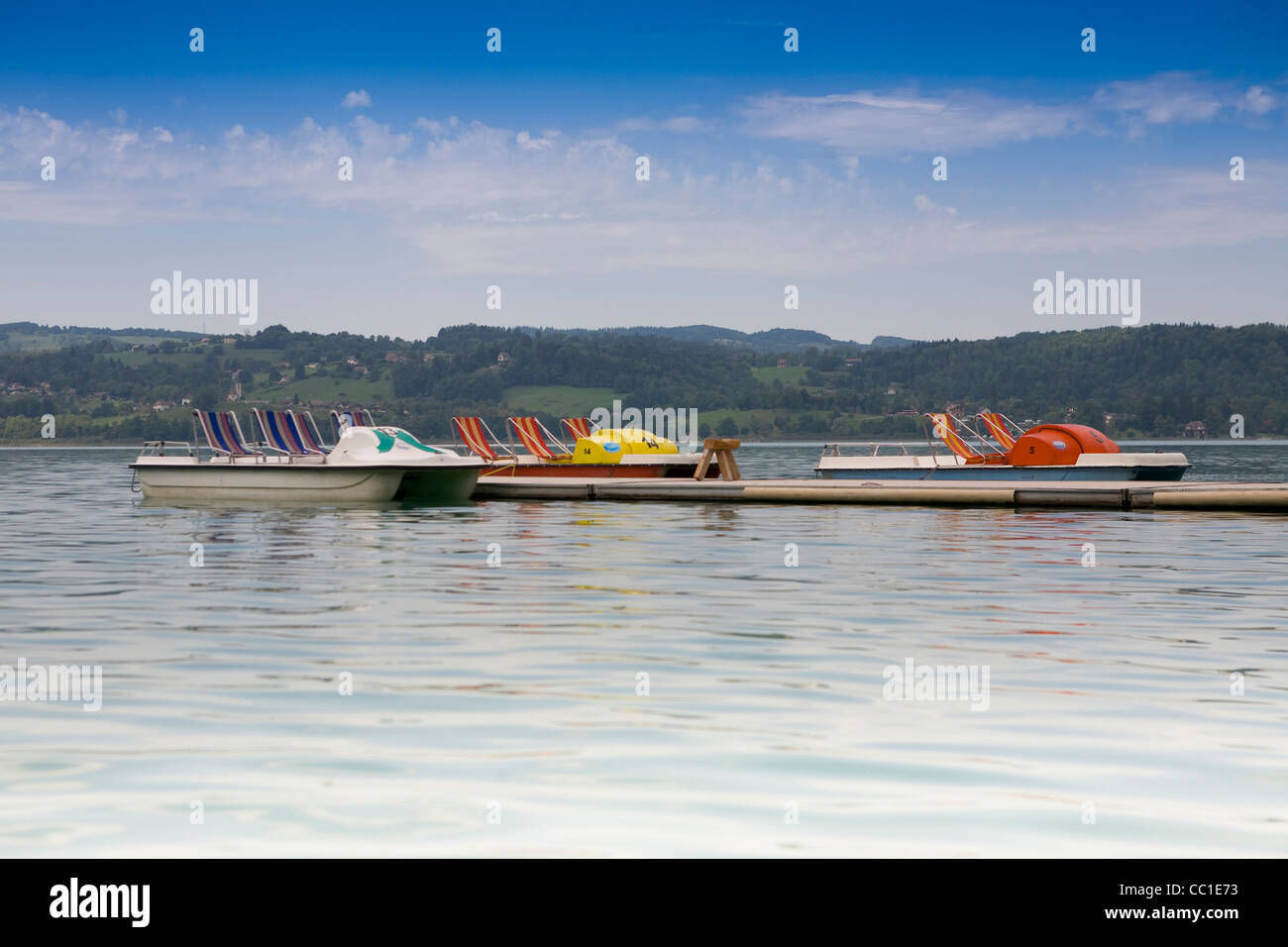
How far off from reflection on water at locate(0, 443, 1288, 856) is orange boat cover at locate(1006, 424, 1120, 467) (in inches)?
759

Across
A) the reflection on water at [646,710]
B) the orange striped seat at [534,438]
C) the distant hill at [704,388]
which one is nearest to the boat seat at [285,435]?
the orange striped seat at [534,438]

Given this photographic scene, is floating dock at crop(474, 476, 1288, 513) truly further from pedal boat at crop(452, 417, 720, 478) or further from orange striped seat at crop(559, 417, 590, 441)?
orange striped seat at crop(559, 417, 590, 441)

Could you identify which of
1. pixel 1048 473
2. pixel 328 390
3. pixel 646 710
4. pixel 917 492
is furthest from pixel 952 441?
pixel 328 390

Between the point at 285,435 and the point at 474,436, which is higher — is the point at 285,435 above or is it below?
above

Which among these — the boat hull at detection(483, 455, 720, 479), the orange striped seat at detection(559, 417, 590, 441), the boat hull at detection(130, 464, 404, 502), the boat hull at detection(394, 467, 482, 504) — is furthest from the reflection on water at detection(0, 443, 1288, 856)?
the orange striped seat at detection(559, 417, 590, 441)

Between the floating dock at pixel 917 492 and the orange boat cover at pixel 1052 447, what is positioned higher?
the orange boat cover at pixel 1052 447

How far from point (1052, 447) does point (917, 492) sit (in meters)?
6.19

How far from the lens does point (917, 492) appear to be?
40344 millimetres

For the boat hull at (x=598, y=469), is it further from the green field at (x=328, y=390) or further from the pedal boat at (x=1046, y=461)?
the green field at (x=328, y=390)

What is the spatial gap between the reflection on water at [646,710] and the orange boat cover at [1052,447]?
1929 cm

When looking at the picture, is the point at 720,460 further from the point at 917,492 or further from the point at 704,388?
the point at 704,388

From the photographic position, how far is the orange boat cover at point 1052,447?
44.0 m

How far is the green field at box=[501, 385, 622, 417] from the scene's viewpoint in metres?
162

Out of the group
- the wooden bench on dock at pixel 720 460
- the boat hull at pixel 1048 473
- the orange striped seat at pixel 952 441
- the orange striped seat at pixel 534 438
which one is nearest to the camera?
the boat hull at pixel 1048 473
